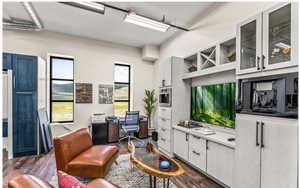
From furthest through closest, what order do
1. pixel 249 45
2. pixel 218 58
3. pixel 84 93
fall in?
pixel 84 93 → pixel 218 58 → pixel 249 45

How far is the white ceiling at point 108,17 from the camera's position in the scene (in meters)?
3.22

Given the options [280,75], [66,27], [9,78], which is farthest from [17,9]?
[280,75]

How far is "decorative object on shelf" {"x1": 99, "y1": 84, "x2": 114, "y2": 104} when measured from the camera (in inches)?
198

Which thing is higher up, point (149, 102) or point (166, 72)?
point (166, 72)

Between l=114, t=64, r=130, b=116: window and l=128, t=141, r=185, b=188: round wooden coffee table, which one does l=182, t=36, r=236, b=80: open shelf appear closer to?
l=128, t=141, r=185, b=188: round wooden coffee table

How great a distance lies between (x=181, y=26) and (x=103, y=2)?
82.5 inches

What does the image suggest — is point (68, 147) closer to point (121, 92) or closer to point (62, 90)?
point (62, 90)

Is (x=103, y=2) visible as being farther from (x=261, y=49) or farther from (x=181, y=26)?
(x=261, y=49)

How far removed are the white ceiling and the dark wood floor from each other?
3.31 metres

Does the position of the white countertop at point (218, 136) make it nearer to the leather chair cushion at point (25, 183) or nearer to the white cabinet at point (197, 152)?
the white cabinet at point (197, 152)

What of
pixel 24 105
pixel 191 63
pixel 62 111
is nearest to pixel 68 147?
pixel 24 105

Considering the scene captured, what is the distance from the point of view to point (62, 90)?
4672 millimetres

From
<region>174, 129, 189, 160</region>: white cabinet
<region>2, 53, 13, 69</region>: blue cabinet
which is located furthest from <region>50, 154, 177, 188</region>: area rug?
<region>2, 53, 13, 69</region>: blue cabinet

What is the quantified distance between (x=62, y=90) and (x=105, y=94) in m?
1.30
